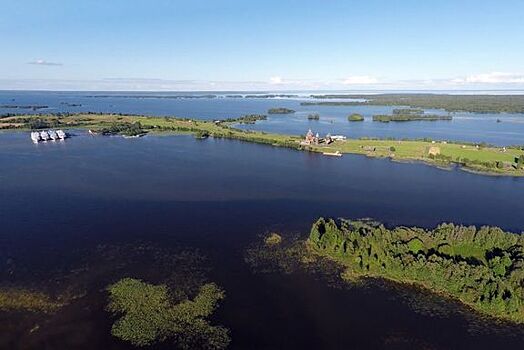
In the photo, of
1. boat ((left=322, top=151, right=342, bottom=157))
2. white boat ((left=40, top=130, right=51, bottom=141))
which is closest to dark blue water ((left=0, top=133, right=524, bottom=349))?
boat ((left=322, top=151, right=342, bottom=157))

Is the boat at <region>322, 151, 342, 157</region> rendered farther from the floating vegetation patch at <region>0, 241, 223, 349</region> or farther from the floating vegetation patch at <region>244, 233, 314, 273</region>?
the floating vegetation patch at <region>0, 241, 223, 349</region>

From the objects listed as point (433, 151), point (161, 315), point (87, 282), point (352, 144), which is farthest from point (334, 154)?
point (161, 315)

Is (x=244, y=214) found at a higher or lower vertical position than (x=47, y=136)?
lower

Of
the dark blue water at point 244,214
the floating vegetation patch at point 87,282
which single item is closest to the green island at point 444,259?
the dark blue water at point 244,214

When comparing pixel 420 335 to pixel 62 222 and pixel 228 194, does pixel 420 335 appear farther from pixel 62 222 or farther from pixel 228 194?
pixel 62 222

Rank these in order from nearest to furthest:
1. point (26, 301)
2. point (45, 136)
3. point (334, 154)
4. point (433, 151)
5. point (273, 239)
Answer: point (26, 301) → point (273, 239) → point (433, 151) → point (334, 154) → point (45, 136)

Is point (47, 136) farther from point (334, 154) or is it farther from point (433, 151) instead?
point (433, 151)
